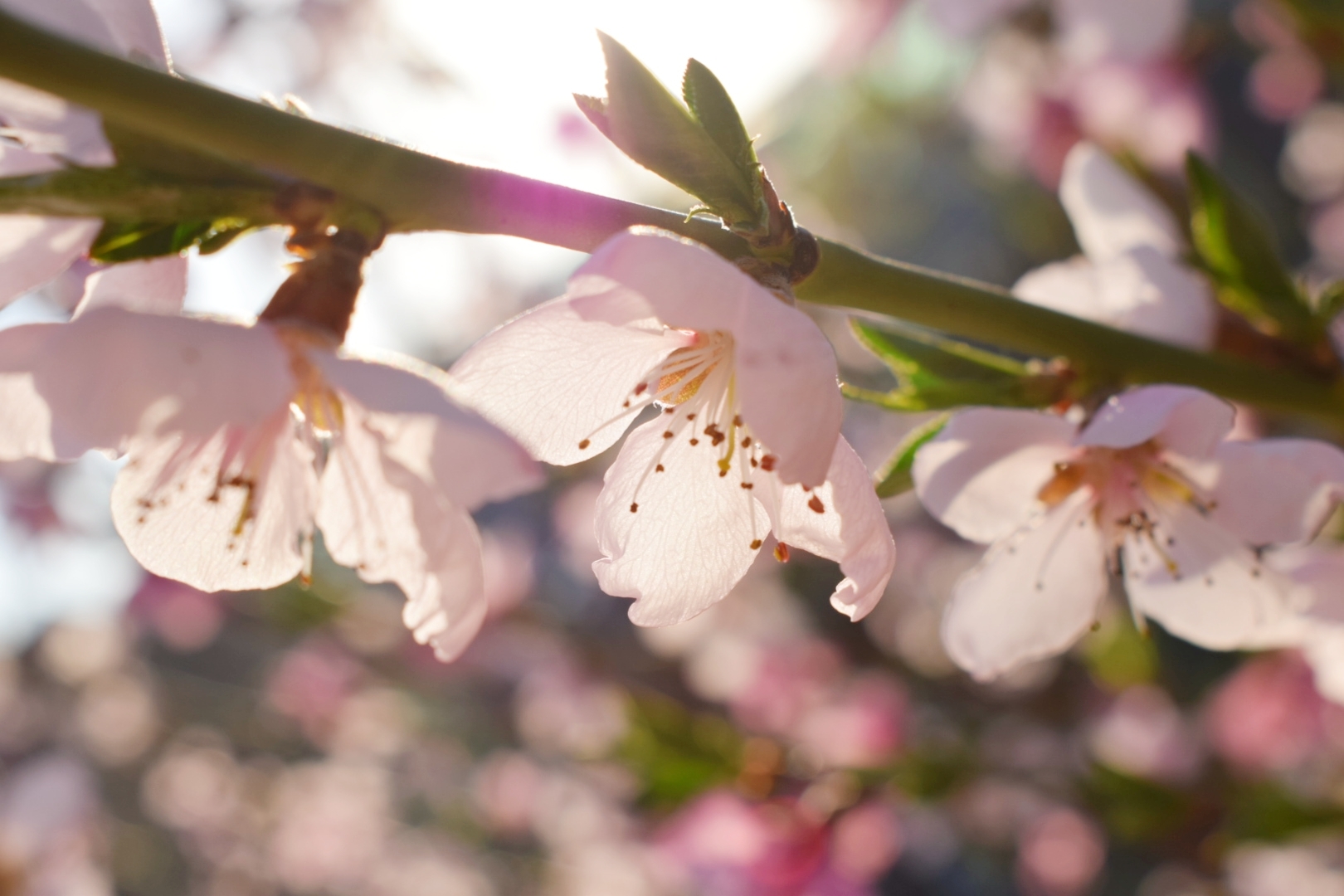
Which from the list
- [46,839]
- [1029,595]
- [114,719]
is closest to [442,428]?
[1029,595]

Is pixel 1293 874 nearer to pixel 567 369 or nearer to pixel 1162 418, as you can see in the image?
pixel 1162 418

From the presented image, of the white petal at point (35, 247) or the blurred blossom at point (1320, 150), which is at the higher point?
the white petal at point (35, 247)

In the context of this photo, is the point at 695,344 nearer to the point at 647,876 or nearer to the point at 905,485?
the point at 905,485

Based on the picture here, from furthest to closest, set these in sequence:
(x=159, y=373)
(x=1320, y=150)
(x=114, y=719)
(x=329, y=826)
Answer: (x=114, y=719) → (x=329, y=826) → (x=1320, y=150) → (x=159, y=373)

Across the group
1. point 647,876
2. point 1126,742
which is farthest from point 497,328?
point 647,876

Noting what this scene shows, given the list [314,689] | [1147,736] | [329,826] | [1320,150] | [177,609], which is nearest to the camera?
[1147,736]

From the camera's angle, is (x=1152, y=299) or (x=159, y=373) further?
(x=1152, y=299)

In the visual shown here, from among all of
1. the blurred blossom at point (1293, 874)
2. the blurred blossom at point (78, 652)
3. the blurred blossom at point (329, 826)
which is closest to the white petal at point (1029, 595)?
the blurred blossom at point (1293, 874)

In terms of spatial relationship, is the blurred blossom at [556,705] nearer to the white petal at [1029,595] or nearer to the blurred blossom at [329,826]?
the white petal at [1029,595]
